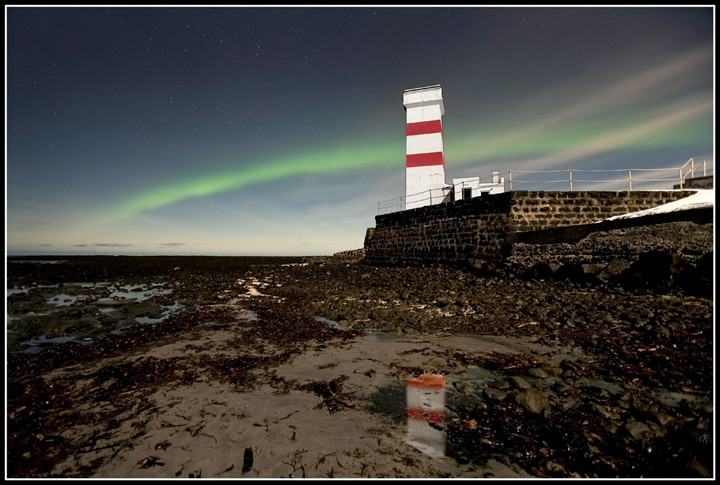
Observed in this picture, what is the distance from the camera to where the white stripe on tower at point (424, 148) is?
73.8 ft

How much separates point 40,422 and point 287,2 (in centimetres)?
494

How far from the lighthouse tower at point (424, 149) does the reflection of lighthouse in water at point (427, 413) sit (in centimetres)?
1922

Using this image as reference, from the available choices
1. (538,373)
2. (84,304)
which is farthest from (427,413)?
(84,304)

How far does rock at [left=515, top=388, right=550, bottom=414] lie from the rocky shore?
0.06 feet

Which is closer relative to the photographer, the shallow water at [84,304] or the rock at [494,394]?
the rock at [494,394]

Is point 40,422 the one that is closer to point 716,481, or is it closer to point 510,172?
point 716,481

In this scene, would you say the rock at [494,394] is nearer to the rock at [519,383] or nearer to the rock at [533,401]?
the rock at [533,401]

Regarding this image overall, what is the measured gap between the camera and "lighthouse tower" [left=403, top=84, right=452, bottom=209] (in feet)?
73.8

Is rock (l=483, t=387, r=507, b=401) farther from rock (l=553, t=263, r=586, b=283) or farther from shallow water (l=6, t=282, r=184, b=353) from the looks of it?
rock (l=553, t=263, r=586, b=283)

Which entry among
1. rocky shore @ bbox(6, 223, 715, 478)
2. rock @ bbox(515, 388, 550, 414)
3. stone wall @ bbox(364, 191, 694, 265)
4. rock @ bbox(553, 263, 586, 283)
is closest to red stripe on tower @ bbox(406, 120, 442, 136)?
stone wall @ bbox(364, 191, 694, 265)

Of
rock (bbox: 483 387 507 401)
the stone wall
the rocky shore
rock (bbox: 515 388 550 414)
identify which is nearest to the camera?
the rocky shore

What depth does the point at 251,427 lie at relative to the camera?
2.91 metres

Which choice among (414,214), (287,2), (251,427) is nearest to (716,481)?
(251,427)

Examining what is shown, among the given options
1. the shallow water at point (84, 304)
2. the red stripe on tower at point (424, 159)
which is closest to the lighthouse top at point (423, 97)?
the red stripe on tower at point (424, 159)
